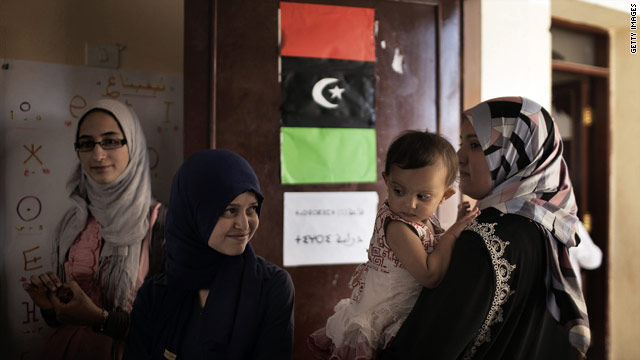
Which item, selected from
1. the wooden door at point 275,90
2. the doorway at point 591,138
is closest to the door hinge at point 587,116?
the doorway at point 591,138

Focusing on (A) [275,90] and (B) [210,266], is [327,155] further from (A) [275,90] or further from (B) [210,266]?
(B) [210,266]

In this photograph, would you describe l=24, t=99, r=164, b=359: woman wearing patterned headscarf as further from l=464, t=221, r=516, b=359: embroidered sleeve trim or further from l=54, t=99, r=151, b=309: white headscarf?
l=464, t=221, r=516, b=359: embroidered sleeve trim

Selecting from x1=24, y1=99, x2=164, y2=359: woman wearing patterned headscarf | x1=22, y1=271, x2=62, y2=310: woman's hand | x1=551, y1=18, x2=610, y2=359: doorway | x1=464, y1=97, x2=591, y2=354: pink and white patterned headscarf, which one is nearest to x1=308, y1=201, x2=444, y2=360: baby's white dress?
x1=464, y1=97, x2=591, y2=354: pink and white patterned headscarf

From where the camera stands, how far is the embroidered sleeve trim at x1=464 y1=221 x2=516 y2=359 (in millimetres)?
1064

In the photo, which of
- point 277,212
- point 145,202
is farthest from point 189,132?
point 277,212

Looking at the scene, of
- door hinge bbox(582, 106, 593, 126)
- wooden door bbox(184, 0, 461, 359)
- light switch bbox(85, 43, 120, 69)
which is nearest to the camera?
wooden door bbox(184, 0, 461, 359)

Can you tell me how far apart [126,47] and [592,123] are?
3132 mm

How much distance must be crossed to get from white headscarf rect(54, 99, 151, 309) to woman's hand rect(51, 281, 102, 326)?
0.08 m

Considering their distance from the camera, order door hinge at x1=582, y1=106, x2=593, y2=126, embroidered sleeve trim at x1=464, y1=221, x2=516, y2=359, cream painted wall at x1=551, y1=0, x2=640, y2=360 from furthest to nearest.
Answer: door hinge at x1=582, y1=106, x2=593, y2=126
cream painted wall at x1=551, y1=0, x2=640, y2=360
embroidered sleeve trim at x1=464, y1=221, x2=516, y2=359

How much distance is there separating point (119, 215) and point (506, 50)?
1892 millimetres

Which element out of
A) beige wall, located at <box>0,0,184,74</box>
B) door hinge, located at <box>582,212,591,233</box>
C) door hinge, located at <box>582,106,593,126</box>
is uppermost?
beige wall, located at <box>0,0,184,74</box>

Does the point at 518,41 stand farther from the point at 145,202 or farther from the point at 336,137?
the point at 145,202

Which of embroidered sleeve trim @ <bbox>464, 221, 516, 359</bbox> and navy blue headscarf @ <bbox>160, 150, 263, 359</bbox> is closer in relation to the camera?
embroidered sleeve trim @ <bbox>464, 221, 516, 359</bbox>

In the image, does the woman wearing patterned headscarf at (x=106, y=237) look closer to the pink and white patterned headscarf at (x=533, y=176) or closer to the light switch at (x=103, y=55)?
the light switch at (x=103, y=55)
